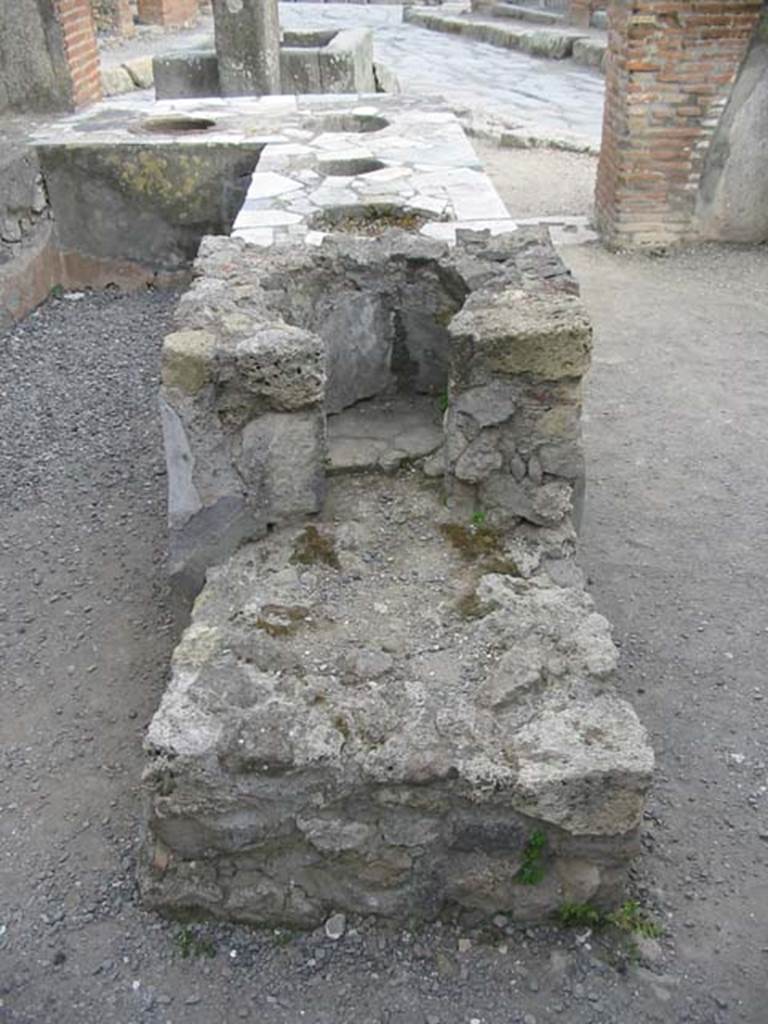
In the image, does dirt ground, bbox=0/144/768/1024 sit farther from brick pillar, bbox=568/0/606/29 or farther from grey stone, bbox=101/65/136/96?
brick pillar, bbox=568/0/606/29

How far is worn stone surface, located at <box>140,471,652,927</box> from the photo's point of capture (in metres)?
2.13

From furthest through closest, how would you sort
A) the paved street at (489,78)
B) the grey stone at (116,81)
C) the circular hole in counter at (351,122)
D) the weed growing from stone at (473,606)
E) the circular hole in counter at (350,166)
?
1. the grey stone at (116,81)
2. the paved street at (489,78)
3. the circular hole in counter at (351,122)
4. the circular hole in counter at (350,166)
5. the weed growing from stone at (473,606)

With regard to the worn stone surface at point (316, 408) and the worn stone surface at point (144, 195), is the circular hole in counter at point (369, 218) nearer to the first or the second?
the worn stone surface at point (316, 408)

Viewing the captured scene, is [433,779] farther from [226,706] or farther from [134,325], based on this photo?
[134,325]

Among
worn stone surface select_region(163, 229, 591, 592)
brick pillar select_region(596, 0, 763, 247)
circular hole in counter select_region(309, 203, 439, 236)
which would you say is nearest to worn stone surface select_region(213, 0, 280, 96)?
brick pillar select_region(596, 0, 763, 247)

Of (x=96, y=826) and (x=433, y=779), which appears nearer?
(x=433, y=779)

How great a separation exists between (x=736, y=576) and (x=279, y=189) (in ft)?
10.1

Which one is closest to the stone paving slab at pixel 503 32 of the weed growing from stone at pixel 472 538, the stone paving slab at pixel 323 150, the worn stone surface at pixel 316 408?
the stone paving slab at pixel 323 150

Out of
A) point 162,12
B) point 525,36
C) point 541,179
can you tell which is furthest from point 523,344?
point 525,36

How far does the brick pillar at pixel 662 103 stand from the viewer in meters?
6.17

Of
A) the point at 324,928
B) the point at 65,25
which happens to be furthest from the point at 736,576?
the point at 65,25

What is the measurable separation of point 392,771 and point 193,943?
0.68m

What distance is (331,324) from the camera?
3875 mm

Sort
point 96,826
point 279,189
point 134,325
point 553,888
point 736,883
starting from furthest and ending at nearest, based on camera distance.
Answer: point 134,325 → point 279,189 → point 96,826 → point 736,883 → point 553,888
